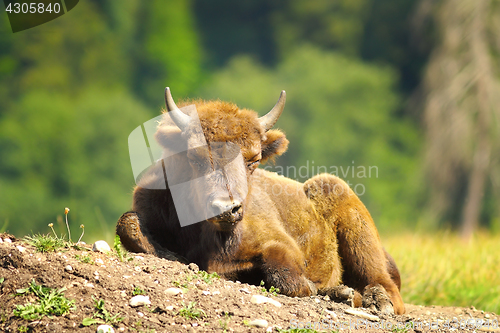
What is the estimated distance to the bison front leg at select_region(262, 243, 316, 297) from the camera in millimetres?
5051

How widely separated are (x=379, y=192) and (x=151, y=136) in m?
29.6

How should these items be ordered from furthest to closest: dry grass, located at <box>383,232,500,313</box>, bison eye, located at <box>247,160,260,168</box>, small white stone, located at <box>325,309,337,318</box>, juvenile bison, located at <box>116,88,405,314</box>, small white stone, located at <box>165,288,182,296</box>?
dry grass, located at <box>383,232,500,313</box>, bison eye, located at <box>247,160,260,168</box>, juvenile bison, located at <box>116,88,405,314</box>, small white stone, located at <box>325,309,337,318</box>, small white stone, located at <box>165,288,182,296</box>

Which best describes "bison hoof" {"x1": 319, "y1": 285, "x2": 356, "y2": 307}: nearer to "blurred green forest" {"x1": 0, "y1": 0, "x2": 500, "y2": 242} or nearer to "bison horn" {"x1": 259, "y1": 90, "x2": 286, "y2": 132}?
"bison horn" {"x1": 259, "y1": 90, "x2": 286, "y2": 132}

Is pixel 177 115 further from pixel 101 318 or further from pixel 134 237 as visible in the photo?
pixel 101 318

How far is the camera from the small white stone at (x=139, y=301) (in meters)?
3.79

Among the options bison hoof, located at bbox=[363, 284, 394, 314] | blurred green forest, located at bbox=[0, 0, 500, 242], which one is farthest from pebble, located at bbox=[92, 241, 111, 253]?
blurred green forest, located at bbox=[0, 0, 500, 242]

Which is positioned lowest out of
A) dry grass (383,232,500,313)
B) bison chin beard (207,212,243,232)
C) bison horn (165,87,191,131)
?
dry grass (383,232,500,313)

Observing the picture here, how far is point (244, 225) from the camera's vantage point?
5.34m

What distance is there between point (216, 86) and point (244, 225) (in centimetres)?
3029

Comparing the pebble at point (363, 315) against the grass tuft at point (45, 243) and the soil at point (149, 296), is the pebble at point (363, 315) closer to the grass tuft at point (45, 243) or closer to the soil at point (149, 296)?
the soil at point (149, 296)

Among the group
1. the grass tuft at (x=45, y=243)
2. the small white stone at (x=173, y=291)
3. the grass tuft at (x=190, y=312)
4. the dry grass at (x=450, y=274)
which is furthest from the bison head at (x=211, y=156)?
the dry grass at (x=450, y=274)

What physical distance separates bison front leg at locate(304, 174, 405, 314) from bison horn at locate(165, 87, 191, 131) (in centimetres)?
231

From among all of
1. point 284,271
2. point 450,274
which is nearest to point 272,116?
point 284,271

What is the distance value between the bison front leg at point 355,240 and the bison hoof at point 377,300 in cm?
11
